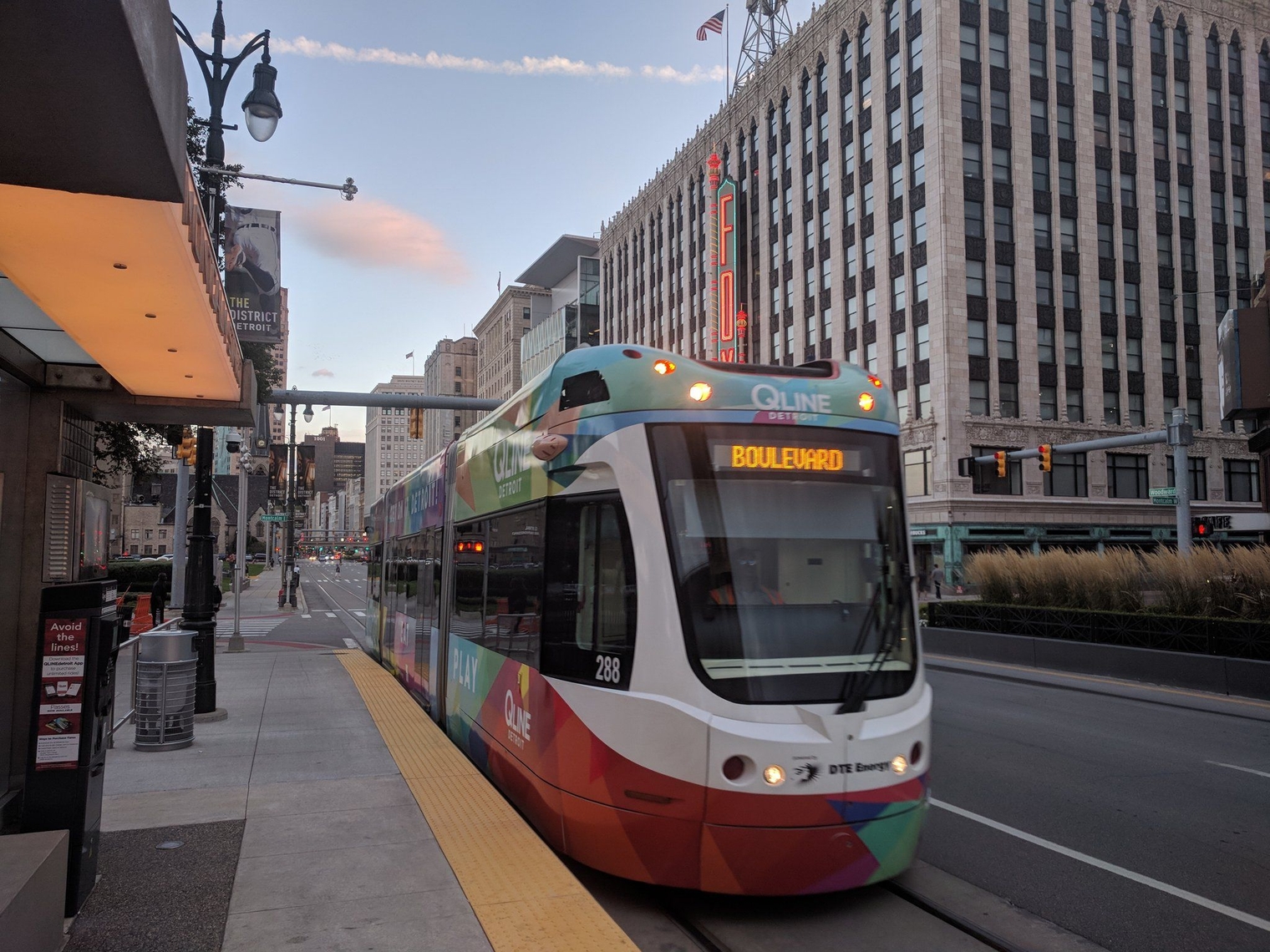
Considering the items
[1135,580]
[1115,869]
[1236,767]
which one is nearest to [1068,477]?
[1135,580]

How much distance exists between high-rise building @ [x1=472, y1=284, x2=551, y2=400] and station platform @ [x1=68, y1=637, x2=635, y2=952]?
104 m

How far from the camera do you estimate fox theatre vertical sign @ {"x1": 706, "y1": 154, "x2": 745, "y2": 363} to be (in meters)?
45.2

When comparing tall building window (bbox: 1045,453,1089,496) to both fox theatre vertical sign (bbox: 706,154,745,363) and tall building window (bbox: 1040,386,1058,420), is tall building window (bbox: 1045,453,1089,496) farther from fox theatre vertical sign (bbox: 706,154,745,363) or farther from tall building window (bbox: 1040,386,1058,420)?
fox theatre vertical sign (bbox: 706,154,745,363)

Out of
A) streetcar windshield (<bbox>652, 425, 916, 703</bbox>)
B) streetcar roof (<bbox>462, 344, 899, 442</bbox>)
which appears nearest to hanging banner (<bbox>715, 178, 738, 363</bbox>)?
streetcar roof (<bbox>462, 344, 899, 442</bbox>)

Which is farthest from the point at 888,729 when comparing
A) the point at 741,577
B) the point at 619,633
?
the point at 619,633

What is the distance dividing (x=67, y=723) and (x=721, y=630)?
3.59 m

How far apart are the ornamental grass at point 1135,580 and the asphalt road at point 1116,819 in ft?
11.1

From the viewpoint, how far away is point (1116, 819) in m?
7.93

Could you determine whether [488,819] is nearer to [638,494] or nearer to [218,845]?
[218,845]

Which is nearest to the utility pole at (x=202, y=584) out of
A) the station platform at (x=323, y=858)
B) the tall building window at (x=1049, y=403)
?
the station platform at (x=323, y=858)

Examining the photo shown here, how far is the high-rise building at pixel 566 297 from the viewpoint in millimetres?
89625

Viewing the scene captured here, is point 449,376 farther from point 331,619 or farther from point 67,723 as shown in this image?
point 67,723

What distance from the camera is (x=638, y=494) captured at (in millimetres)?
5855

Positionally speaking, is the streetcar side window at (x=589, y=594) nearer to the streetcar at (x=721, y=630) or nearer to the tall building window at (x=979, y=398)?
the streetcar at (x=721, y=630)
